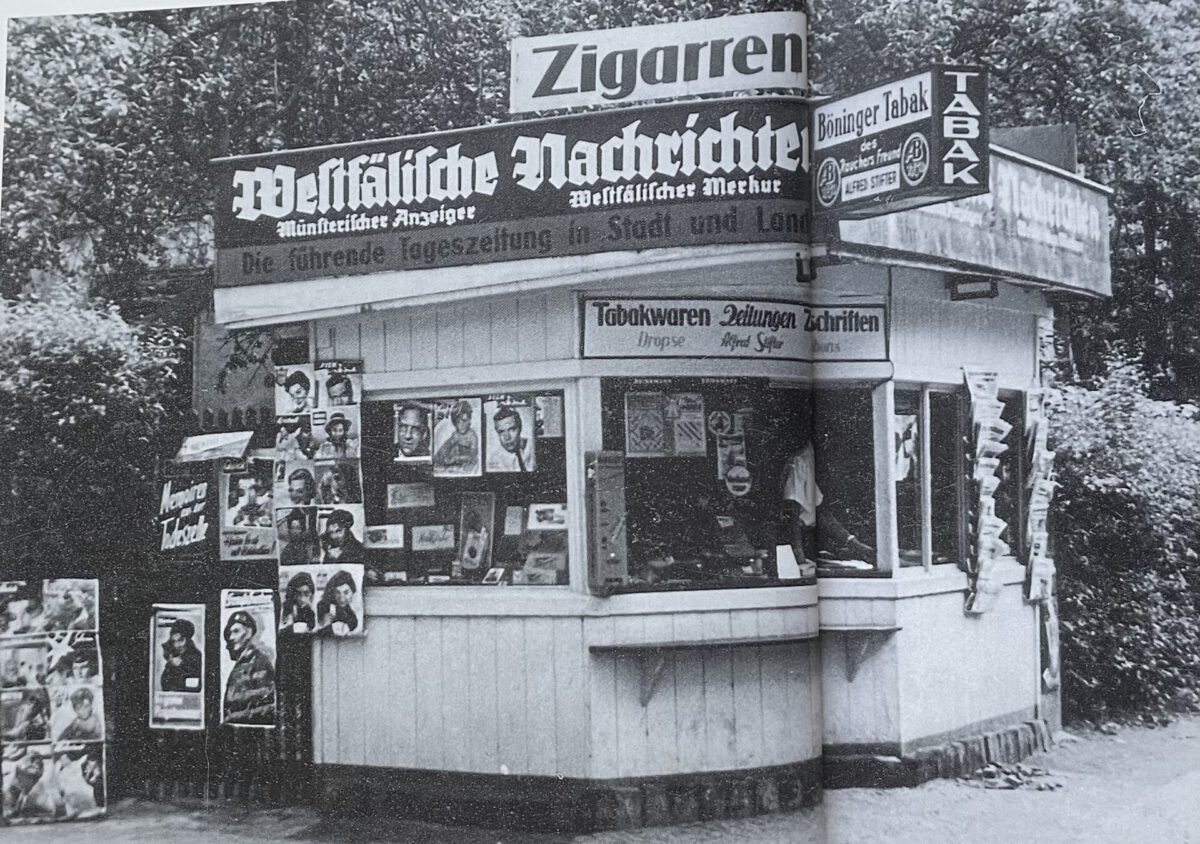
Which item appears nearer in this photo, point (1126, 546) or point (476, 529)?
point (1126, 546)

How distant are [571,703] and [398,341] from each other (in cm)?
158

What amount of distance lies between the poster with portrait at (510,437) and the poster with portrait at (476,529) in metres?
0.12

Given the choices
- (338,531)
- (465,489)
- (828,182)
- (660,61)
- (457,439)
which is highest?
(660,61)

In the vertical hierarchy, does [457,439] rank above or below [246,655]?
above

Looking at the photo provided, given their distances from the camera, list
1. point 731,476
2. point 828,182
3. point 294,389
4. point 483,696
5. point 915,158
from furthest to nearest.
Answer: point 294,389, point 483,696, point 731,476, point 828,182, point 915,158

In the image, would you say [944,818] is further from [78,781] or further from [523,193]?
[78,781]

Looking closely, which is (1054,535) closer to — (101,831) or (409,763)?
(409,763)

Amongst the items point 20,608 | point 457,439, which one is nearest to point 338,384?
point 457,439

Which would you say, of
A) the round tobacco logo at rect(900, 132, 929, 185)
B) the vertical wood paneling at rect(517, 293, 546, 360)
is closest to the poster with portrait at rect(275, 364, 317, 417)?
the vertical wood paneling at rect(517, 293, 546, 360)

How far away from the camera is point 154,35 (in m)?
4.84

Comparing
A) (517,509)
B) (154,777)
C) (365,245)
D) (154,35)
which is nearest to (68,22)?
(154,35)

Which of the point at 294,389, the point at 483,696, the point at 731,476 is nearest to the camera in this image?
the point at 731,476

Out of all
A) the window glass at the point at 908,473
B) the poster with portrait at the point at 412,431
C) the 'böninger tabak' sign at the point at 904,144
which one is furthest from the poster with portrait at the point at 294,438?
the window glass at the point at 908,473

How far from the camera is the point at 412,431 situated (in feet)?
15.8
